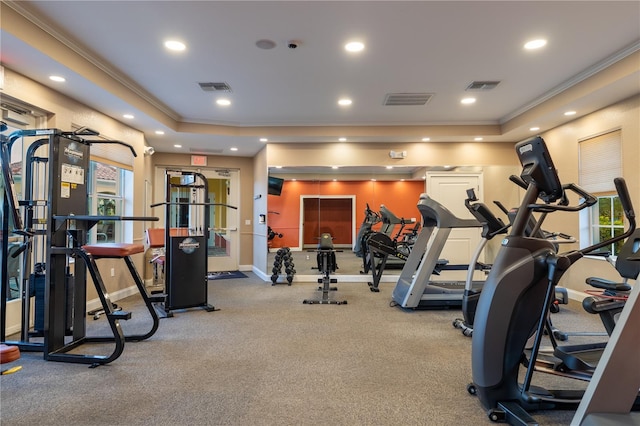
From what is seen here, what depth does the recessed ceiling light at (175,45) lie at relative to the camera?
347 centimetres

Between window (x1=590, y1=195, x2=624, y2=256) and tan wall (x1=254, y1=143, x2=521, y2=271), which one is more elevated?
tan wall (x1=254, y1=143, x2=521, y2=271)

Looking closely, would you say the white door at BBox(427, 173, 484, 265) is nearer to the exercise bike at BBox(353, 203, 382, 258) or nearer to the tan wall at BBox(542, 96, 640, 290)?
the exercise bike at BBox(353, 203, 382, 258)

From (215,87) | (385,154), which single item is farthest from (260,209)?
(215,87)

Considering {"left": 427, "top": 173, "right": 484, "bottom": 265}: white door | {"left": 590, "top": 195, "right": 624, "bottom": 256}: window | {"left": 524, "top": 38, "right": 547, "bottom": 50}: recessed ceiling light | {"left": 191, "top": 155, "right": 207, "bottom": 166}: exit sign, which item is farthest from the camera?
{"left": 191, "top": 155, "right": 207, "bottom": 166}: exit sign

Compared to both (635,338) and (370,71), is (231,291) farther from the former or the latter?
(635,338)

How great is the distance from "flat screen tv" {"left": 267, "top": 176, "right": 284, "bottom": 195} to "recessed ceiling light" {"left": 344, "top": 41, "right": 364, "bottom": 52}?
367 cm

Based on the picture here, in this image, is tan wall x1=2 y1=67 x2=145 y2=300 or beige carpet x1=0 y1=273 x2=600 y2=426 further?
tan wall x1=2 y1=67 x2=145 y2=300

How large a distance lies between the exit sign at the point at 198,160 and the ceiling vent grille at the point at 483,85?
220 inches

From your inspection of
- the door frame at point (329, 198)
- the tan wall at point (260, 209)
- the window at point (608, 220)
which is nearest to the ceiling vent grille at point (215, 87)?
the tan wall at point (260, 209)

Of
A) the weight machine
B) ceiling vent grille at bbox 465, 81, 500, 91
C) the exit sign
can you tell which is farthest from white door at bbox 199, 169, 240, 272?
ceiling vent grille at bbox 465, 81, 500, 91

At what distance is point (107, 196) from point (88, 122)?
113cm

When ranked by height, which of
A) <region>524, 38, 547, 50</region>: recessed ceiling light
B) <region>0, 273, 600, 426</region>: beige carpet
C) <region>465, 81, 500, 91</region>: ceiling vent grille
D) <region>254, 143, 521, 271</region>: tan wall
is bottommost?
<region>0, 273, 600, 426</region>: beige carpet

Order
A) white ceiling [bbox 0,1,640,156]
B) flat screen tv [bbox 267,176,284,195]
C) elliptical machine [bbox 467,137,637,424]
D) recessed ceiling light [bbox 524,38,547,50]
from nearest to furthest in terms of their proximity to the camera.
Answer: elliptical machine [bbox 467,137,637,424]
white ceiling [bbox 0,1,640,156]
recessed ceiling light [bbox 524,38,547,50]
flat screen tv [bbox 267,176,284,195]

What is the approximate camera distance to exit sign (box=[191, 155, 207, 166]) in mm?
7895
